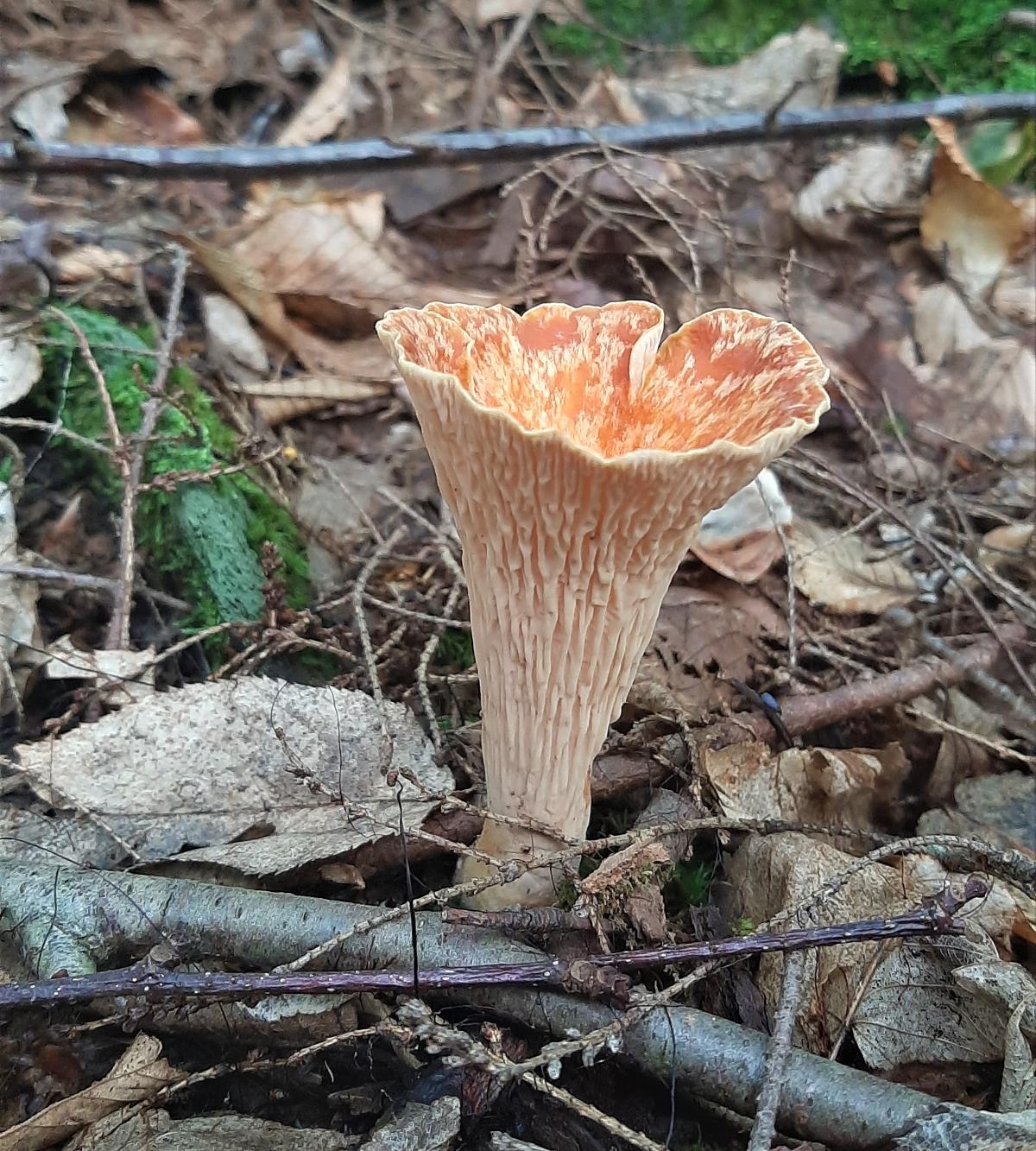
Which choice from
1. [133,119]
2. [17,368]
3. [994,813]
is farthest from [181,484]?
[133,119]

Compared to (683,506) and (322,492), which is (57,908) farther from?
(322,492)

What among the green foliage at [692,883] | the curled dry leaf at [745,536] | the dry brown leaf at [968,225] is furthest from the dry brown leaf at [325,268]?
the green foliage at [692,883]

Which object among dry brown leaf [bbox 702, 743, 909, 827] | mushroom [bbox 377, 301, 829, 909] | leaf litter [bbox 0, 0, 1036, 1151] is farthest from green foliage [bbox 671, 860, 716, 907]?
mushroom [bbox 377, 301, 829, 909]

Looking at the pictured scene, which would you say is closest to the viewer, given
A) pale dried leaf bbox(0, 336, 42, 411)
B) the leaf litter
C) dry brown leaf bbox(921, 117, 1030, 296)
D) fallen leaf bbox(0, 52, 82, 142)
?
the leaf litter

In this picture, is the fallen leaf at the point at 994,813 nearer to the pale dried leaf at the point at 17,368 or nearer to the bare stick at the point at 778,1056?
the bare stick at the point at 778,1056

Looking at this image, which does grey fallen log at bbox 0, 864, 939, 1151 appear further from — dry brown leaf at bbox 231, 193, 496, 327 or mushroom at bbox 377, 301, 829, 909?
dry brown leaf at bbox 231, 193, 496, 327

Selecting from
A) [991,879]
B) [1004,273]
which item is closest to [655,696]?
[991,879]
